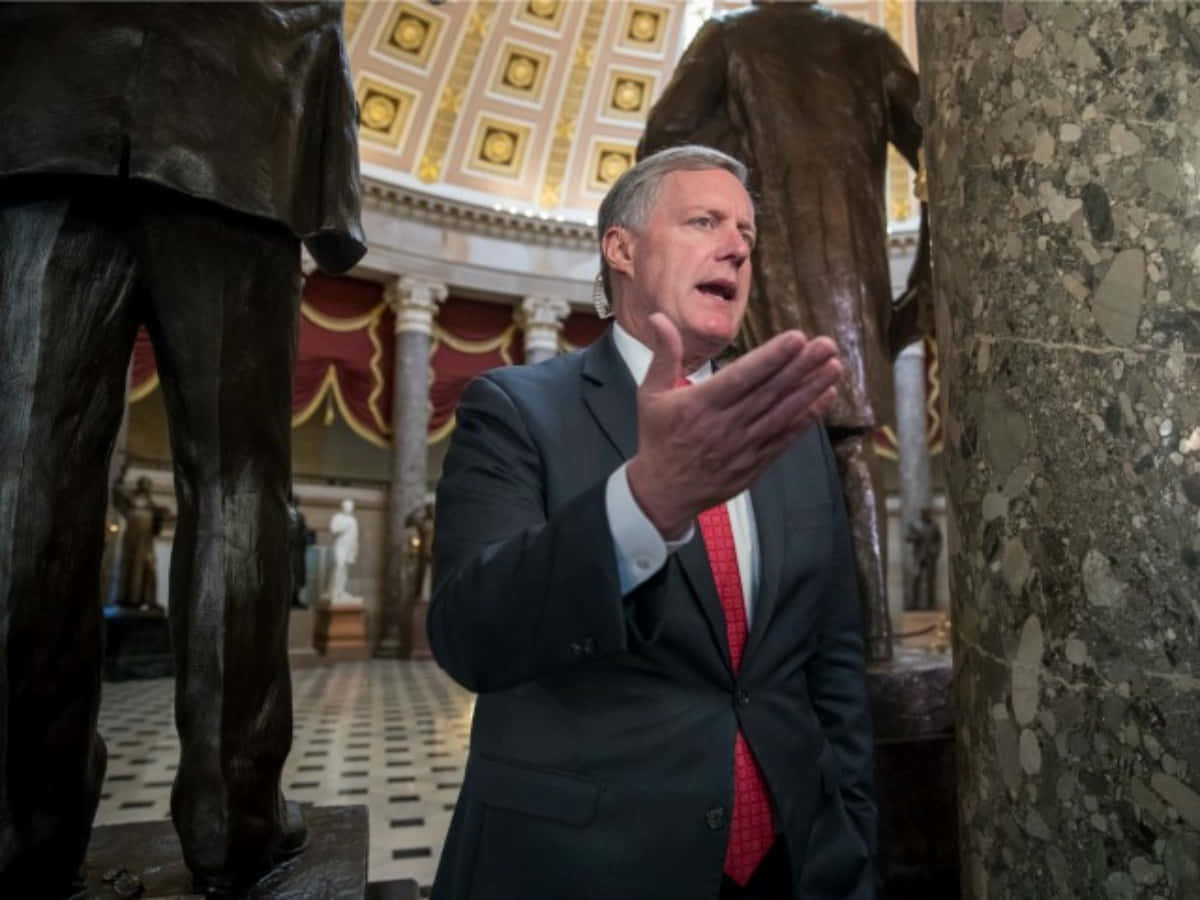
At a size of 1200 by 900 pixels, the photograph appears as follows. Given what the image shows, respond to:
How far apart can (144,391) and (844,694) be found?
1390 cm

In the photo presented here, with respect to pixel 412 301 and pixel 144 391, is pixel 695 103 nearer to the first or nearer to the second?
pixel 144 391

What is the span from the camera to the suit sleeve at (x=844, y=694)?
4.55 ft

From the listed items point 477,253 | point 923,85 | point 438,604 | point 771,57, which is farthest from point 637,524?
point 477,253

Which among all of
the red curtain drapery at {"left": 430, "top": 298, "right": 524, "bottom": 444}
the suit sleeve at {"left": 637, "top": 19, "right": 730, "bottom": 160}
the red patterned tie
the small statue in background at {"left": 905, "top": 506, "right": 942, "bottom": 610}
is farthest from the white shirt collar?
the small statue in background at {"left": 905, "top": 506, "right": 942, "bottom": 610}

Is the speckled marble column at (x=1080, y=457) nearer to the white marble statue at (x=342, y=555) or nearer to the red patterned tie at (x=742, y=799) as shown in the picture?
the red patterned tie at (x=742, y=799)

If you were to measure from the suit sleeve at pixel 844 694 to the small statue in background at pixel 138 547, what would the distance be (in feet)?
35.0

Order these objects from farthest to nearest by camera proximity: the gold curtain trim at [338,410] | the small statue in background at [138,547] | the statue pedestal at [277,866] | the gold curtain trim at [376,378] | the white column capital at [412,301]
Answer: the gold curtain trim at [376,378] < the white column capital at [412,301] < the gold curtain trim at [338,410] < the small statue in background at [138,547] < the statue pedestal at [277,866]

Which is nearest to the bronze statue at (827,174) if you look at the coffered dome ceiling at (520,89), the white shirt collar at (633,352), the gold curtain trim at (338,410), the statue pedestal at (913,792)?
the statue pedestal at (913,792)

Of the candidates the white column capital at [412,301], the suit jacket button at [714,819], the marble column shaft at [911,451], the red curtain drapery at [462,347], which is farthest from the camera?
the red curtain drapery at [462,347]

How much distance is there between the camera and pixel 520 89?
16.9 metres

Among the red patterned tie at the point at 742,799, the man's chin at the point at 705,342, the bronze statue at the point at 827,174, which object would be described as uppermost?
the bronze statue at the point at 827,174

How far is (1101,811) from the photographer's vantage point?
1194mm

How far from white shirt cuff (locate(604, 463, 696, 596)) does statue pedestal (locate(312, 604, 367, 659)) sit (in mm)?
13192

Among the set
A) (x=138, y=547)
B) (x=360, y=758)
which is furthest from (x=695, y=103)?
(x=138, y=547)
